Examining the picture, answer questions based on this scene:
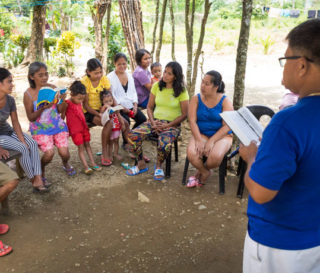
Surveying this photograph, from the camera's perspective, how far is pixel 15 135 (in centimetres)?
329

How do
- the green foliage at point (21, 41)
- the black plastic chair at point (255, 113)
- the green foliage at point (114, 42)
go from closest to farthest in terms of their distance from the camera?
the black plastic chair at point (255, 113) < the green foliage at point (114, 42) < the green foliage at point (21, 41)

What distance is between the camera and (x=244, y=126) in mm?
1741

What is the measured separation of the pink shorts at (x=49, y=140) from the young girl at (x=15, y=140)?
10cm

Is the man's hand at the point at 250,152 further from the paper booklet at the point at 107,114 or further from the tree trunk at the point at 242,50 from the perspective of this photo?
the paper booklet at the point at 107,114

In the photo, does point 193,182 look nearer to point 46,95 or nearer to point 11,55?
point 46,95

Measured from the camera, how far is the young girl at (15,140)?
3.01m

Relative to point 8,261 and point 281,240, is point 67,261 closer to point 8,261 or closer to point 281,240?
point 8,261

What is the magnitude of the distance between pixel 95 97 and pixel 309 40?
3402 millimetres

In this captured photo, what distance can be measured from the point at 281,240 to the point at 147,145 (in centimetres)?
361

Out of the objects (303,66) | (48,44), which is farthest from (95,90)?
(48,44)

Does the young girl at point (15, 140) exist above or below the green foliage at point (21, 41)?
below

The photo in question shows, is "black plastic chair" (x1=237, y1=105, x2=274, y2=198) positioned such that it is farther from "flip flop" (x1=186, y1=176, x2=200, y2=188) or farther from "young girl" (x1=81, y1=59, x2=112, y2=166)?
"young girl" (x1=81, y1=59, x2=112, y2=166)

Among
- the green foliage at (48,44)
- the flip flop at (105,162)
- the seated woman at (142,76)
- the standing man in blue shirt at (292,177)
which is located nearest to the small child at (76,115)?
the flip flop at (105,162)

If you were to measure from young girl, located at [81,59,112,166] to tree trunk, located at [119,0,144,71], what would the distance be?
68.8 inches
